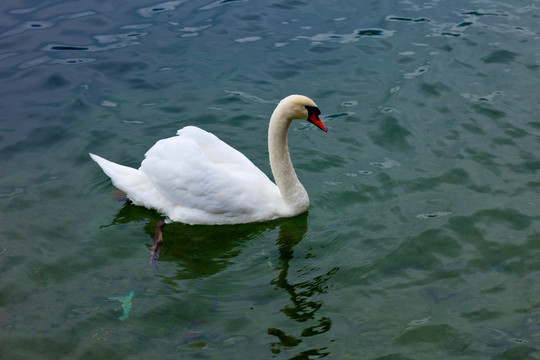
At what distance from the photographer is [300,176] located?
8.42 m

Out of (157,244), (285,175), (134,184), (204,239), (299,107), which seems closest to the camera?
(157,244)

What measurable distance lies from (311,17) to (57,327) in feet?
26.1

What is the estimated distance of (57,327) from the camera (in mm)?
5984

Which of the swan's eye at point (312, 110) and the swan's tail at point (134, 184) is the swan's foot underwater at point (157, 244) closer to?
the swan's tail at point (134, 184)

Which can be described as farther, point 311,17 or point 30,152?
point 311,17

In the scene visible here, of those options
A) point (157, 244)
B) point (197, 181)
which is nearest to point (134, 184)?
point (197, 181)

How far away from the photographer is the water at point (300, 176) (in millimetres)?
5965

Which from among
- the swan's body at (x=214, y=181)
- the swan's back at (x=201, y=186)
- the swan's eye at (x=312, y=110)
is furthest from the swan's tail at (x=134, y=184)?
the swan's eye at (x=312, y=110)

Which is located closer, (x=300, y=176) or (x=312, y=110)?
(x=312, y=110)

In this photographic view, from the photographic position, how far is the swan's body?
7.34 m

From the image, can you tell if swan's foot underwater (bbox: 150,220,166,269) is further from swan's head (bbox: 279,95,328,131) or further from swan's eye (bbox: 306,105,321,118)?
swan's eye (bbox: 306,105,321,118)

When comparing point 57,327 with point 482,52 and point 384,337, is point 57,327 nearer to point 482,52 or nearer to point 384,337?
point 384,337

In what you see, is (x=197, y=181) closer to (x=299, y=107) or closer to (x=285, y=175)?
(x=285, y=175)

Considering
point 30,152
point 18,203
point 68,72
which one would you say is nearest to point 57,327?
point 18,203
